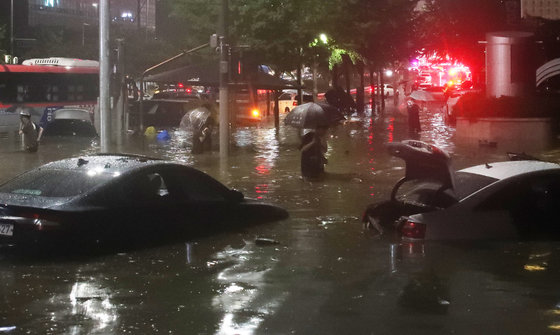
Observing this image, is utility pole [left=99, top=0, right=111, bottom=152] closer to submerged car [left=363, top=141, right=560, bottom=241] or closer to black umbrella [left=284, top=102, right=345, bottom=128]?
black umbrella [left=284, top=102, right=345, bottom=128]

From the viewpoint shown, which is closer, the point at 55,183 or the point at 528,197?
the point at 55,183

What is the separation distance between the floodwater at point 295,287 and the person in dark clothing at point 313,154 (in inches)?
204

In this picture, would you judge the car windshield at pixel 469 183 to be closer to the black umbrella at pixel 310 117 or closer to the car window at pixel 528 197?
Answer: the car window at pixel 528 197

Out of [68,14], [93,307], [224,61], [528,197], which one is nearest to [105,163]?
[93,307]

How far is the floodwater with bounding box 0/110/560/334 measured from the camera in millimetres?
6996

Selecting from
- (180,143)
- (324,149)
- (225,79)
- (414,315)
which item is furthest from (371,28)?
(414,315)

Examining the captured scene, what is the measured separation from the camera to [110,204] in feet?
31.4

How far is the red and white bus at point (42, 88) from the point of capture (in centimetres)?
3628

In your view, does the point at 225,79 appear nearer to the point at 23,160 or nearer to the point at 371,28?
the point at 23,160

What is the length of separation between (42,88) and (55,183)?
96.7ft

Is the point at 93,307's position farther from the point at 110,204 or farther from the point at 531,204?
the point at 531,204

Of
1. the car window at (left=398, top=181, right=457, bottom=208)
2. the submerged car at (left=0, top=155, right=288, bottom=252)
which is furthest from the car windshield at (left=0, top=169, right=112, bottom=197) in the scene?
the car window at (left=398, top=181, right=457, bottom=208)

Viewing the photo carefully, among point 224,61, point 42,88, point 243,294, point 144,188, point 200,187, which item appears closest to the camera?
point 243,294

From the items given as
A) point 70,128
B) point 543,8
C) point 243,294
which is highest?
point 543,8
